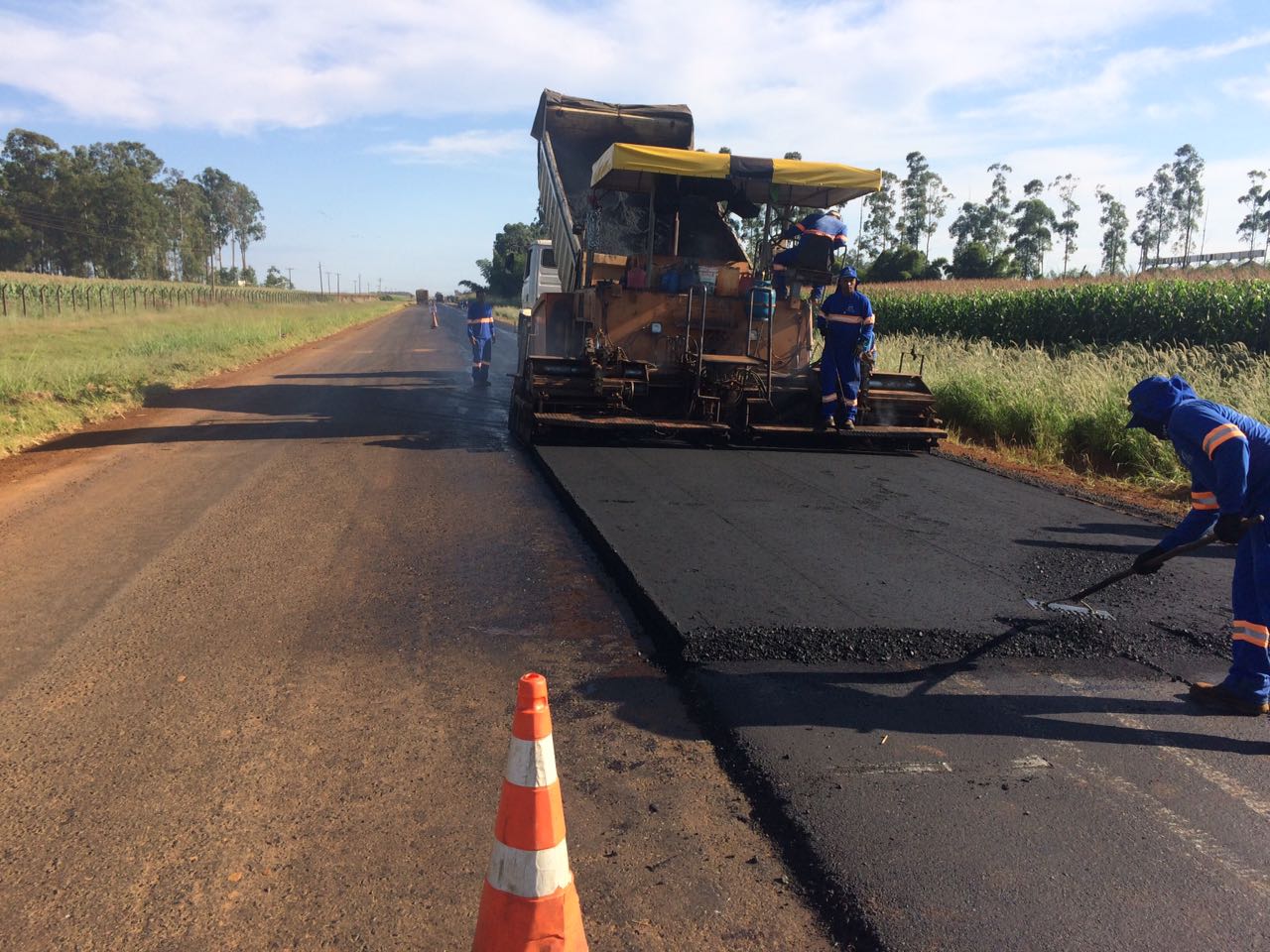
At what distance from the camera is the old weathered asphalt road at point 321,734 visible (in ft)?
8.61

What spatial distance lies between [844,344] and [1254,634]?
631cm

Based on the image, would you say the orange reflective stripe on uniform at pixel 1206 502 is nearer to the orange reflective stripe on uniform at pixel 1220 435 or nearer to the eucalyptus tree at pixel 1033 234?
the orange reflective stripe on uniform at pixel 1220 435

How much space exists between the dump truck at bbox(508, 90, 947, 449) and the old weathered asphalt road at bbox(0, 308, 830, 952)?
2.84m

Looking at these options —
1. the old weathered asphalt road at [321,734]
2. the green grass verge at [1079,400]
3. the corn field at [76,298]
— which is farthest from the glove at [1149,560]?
the corn field at [76,298]

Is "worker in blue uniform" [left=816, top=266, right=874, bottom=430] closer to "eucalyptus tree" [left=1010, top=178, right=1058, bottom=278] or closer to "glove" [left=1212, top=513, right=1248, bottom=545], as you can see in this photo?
"glove" [left=1212, top=513, right=1248, bottom=545]

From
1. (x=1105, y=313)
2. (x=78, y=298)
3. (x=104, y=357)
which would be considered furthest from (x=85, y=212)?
(x=1105, y=313)

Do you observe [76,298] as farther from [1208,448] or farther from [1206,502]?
[1208,448]

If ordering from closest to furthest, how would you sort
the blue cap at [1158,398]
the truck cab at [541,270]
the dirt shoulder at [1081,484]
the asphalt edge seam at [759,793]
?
the asphalt edge seam at [759,793] → the blue cap at [1158,398] → the dirt shoulder at [1081,484] → the truck cab at [541,270]

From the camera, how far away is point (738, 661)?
4363 millimetres

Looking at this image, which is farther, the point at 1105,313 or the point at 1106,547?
the point at 1105,313

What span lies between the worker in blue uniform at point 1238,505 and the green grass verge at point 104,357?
10724mm

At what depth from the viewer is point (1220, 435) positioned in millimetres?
4078

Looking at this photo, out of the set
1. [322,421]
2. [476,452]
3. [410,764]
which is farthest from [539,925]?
[322,421]

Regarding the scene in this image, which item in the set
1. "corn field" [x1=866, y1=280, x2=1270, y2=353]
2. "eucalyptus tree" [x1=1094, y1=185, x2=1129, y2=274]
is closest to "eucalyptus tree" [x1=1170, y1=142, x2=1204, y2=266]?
"eucalyptus tree" [x1=1094, y1=185, x2=1129, y2=274]
